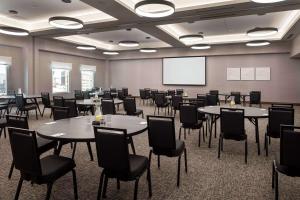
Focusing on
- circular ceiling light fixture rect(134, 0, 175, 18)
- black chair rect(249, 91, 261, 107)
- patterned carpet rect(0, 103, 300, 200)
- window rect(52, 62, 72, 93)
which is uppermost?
circular ceiling light fixture rect(134, 0, 175, 18)

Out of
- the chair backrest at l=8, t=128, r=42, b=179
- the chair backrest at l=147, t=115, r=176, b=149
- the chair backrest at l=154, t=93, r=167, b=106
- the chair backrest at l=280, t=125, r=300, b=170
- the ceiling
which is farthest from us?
the chair backrest at l=154, t=93, r=167, b=106

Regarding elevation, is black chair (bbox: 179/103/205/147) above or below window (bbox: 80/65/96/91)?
below

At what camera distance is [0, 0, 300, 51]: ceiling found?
5.61m

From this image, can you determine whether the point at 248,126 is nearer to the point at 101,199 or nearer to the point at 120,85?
the point at 101,199

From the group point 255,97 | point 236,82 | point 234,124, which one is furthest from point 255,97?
point 234,124

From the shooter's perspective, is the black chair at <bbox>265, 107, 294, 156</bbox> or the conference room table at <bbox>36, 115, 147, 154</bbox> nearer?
the conference room table at <bbox>36, 115, 147, 154</bbox>

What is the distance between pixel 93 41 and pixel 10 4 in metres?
5.73

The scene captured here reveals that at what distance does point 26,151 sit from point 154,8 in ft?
12.7

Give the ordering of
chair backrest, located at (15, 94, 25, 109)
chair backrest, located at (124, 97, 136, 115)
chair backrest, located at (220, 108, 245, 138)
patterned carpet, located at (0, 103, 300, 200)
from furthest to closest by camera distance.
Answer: chair backrest, located at (15, 94, 25, 109) → chair backrest, located at (124, 97, 136, 115) → chair backrest, located at (220, 108, 245, 138) → patterned carpet, located at (0, 103, 300, 200)

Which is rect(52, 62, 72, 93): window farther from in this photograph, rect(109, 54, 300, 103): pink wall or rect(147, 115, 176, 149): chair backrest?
rect(147, 115, 176, 149): chair backrest

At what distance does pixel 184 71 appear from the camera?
526 inches

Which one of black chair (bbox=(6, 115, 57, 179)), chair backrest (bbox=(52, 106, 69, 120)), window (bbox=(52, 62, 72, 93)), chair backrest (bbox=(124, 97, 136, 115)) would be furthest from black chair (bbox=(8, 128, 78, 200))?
window (bbox=(52, 62, 72, 93))

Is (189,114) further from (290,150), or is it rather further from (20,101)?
(20,101)

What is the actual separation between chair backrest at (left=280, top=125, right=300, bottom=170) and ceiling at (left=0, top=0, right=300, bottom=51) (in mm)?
4144
